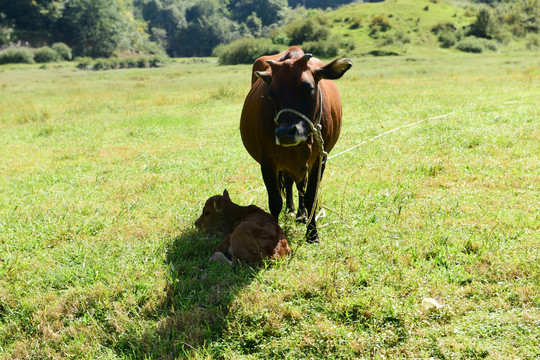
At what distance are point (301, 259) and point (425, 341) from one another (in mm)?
1582

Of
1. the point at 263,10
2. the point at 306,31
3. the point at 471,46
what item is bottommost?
the point at 471,46

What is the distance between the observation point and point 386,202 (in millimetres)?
5855

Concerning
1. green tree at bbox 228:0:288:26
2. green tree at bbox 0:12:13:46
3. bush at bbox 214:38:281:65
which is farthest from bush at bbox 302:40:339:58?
green tree at bbox 228:0:288:26

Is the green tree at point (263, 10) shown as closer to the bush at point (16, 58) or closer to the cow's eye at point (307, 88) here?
the bush at point (16, 58)

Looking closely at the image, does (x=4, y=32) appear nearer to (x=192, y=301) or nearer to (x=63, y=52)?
(x=63, y=52)

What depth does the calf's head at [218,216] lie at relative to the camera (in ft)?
16.2

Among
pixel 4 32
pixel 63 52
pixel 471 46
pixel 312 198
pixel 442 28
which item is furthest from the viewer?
pixel 4 32

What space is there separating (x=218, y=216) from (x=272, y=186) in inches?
27.9

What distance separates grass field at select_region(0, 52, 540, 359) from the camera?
334 centimetres

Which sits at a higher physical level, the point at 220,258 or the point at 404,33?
the point at 404,33

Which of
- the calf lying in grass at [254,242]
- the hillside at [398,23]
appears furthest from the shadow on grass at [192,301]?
the hillside at [398,23]

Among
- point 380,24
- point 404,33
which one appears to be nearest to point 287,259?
point 404,33

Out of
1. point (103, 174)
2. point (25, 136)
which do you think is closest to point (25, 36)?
point (25, 136)

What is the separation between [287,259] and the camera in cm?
443
